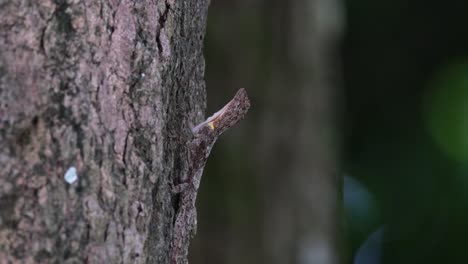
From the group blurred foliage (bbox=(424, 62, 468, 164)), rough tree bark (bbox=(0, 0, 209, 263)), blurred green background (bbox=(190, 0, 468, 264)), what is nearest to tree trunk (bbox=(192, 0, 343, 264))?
blurred green background (bbox=(190, 0, 468, 264))

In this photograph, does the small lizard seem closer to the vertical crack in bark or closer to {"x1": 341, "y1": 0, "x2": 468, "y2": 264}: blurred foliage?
the vertical crack in bark

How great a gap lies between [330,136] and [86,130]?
3175 mm

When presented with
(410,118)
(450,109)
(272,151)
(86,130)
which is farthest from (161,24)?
(450,109)

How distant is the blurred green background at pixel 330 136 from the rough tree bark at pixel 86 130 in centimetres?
216

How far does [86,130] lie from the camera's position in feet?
4.43

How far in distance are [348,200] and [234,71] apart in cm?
401

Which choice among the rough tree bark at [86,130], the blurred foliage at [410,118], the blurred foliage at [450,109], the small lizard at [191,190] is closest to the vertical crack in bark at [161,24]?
the rough tree bark at [86,130]

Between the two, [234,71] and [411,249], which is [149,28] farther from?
[411,249]

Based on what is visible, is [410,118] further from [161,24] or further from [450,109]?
[161,24]

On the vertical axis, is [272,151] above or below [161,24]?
below

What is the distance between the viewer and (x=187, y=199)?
1.72 meters

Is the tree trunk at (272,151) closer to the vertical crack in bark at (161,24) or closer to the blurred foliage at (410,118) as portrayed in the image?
the vertical crack in bark at (161,24)

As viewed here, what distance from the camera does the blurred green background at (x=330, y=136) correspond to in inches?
147

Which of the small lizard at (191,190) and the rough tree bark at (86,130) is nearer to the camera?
the rough tree bark at (86,130)
